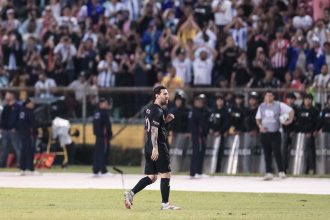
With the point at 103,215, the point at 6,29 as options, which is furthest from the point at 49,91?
the point at 103,215

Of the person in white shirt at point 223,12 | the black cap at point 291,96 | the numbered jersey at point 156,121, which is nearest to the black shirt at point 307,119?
Answer: the black cap at point 291,96

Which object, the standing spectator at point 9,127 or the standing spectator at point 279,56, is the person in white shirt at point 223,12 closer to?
the standing spectator at point 279,56

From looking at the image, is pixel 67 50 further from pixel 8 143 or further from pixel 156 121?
pixel 156 121

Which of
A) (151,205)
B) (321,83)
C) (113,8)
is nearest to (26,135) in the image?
(321,83)

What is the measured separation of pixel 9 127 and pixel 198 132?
6436mm

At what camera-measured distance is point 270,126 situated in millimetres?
29219

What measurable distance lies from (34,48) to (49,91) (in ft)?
9.60

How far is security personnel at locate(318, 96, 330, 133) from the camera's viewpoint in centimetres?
3100

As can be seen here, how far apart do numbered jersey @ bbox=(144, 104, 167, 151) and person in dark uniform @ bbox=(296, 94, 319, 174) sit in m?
11.2

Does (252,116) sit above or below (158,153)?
above

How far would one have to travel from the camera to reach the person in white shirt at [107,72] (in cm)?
3665

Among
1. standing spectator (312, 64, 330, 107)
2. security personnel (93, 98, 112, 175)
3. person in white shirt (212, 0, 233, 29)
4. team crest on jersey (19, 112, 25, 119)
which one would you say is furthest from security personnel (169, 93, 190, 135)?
person in white shirt (212, 0, 233, 29)

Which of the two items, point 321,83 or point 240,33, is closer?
point 321,83

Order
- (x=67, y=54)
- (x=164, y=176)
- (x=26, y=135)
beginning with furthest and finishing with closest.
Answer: (x=67, y=54)
(x=26, y=135)
(x=164, y=176)
